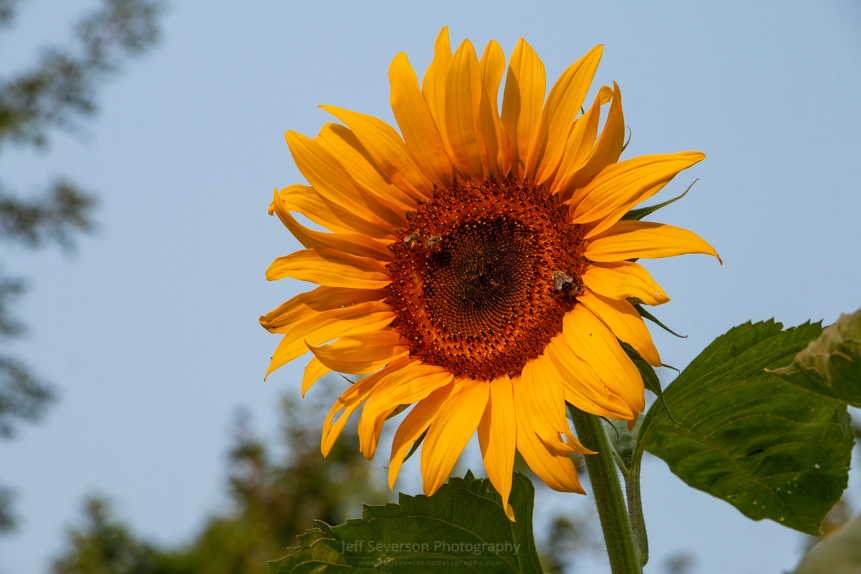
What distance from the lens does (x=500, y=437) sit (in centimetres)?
158

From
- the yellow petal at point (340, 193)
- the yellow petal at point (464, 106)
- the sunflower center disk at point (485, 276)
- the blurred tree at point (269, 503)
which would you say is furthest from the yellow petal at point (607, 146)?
the blurred tree at point (269, 503)

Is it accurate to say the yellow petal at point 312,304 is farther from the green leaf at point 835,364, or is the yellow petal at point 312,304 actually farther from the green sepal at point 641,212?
the green leaf at point 835,364

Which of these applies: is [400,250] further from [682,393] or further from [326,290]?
[682,393]

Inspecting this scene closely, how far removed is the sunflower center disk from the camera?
1771 mm

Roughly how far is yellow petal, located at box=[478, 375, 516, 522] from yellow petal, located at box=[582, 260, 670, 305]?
26cm

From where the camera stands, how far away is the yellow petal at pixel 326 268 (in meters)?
1.82

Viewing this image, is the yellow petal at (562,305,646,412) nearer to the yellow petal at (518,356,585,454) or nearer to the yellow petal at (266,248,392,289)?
the yellow petal at (518,356,585,454)

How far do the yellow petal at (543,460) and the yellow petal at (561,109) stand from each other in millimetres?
474

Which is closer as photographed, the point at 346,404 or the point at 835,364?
the point at 835,364

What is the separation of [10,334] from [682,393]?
9.74 metres

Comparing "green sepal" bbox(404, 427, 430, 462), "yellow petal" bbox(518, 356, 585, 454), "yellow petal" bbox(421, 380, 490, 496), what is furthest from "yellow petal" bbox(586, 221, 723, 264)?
"green sepal" bbox(404, 427, 430, 462)

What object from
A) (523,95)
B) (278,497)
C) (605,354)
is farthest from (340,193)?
(278,497)

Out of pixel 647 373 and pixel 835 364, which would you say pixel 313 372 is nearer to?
pixel 647 373

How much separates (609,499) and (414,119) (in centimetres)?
79
